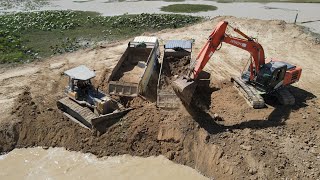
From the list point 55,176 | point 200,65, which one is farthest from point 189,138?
point 55,176

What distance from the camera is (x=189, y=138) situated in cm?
1348

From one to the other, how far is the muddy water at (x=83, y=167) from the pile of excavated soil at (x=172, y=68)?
15.2 ft

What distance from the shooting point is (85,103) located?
48.4ft

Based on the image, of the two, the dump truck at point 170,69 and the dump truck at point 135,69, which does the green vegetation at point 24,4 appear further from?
the dump truck at point 170,69

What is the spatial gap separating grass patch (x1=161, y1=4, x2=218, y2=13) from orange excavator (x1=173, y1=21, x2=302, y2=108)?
1843 centimetres

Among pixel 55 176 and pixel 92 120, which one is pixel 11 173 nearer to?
pixel 55 176

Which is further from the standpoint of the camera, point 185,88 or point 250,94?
point 250,94

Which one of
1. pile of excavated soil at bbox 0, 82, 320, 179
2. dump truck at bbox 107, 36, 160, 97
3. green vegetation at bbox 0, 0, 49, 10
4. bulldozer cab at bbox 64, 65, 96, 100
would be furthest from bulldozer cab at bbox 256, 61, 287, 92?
green vegetation at bbox 0, 0, 49, 10

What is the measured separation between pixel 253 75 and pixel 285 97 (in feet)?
5.26

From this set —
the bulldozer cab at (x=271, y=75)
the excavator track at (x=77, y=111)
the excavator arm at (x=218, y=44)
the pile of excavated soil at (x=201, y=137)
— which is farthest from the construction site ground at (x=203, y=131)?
the excavator arm at (x=218, y=44)

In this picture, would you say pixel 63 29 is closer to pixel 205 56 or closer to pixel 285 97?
pixel 205 56

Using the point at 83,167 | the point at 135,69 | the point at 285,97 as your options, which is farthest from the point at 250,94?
the point at 83,167

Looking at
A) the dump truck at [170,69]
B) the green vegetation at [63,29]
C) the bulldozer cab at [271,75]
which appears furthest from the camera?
the green vegetation at [63,29]

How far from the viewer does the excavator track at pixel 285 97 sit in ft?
50.1
